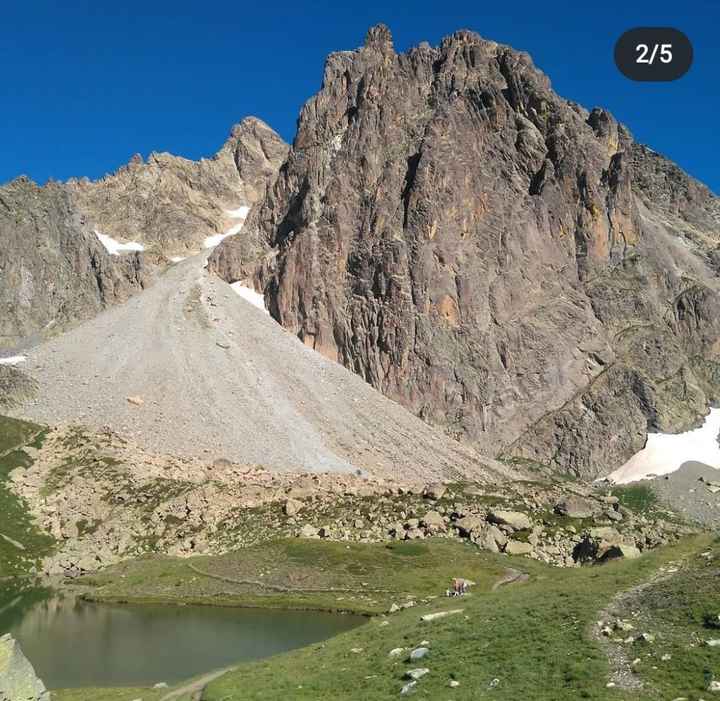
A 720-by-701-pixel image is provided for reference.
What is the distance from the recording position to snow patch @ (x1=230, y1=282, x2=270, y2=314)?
165500 millimetres

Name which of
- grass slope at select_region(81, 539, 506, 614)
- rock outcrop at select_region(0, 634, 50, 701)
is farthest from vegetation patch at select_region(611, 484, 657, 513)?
rock outcrop at select_region(0, 634, 50, 701)

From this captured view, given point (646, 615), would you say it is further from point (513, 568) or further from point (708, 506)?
point (708, 506)

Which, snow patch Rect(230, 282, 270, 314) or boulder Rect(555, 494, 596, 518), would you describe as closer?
boulder Rect(555, 494, 596, 518)

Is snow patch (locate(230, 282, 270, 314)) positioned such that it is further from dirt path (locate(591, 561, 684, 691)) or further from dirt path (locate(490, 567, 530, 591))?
dirt path (locate(591, 561, 684, 691))

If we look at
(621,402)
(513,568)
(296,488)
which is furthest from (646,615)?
(621,402)

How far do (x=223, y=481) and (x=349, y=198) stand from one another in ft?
303

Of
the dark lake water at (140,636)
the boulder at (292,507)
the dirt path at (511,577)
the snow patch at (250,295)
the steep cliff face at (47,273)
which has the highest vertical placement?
the steep cliff face at (47,273)

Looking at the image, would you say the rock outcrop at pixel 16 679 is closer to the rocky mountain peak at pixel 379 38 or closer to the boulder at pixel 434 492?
the boulder at pixel 434 492

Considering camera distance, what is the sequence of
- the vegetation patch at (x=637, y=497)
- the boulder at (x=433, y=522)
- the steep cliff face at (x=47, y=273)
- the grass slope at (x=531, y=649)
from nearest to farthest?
the grass slope at (x=531, y=649) → the boulder at (x=433, y=522) → the vegetation patch at (x=637, y=497) → the steep cliff face at (x=47, y=273)

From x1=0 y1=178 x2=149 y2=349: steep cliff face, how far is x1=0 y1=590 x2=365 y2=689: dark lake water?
132m

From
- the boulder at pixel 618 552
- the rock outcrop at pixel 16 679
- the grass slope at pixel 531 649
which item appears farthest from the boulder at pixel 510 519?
the rock outcrop at pixel 16 679

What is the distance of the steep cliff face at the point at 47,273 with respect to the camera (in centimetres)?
18225

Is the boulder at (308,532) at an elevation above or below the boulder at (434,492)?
below

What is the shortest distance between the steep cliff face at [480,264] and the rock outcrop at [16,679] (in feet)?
412
